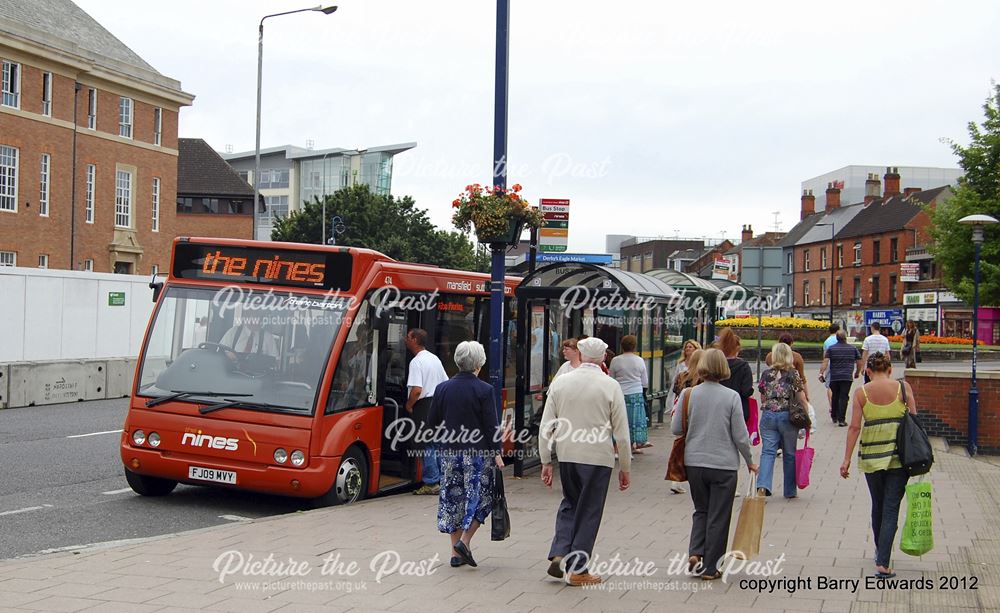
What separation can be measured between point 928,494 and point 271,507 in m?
6.53

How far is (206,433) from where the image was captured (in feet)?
32.9

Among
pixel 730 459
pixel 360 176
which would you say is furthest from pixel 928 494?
pixel 360 176

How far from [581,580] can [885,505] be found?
7.47 ft

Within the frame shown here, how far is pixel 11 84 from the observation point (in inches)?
1646

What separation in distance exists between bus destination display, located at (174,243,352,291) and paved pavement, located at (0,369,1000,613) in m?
2.37

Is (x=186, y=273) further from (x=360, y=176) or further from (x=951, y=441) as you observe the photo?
(x=360, y=176)

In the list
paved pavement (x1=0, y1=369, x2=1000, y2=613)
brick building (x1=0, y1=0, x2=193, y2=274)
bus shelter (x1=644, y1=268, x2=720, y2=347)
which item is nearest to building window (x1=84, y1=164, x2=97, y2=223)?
brick building (x1=0, y1=0, x2=193, y2=274)

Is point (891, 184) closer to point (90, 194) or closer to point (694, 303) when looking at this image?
point (90, 194)

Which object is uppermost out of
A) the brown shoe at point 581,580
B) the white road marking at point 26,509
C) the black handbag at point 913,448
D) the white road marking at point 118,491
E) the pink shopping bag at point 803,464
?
the black handbag at point 913,448

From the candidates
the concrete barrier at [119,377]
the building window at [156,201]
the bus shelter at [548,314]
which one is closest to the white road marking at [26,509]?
the bus shelter at [548,314]

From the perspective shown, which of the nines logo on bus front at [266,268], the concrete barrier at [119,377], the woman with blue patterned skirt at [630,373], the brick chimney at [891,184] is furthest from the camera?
the brick chimney at [891,184]

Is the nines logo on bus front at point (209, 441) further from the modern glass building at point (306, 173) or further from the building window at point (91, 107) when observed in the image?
the modern glass building at point (306, 173)

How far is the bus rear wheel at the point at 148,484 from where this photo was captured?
10656mm

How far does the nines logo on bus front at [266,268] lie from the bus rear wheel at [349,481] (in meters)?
1.86
